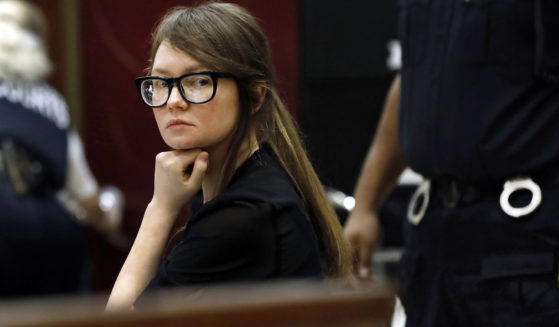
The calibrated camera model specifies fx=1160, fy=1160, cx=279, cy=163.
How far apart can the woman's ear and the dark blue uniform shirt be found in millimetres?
552

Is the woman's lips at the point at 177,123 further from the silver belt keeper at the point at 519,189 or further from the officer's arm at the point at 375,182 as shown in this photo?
the officer's arm at the point at 375,182

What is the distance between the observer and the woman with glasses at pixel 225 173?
1780mm

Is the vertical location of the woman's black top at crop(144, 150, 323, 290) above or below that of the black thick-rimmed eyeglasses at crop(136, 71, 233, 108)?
below

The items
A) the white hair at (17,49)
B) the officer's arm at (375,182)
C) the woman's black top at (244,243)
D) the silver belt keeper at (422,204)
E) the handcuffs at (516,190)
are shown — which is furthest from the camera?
the white hair at (17,49)

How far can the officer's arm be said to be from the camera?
2.81 metres

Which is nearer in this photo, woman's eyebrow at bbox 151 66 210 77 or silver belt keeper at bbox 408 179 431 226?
woman's eyebrow at bbox 151 66 210 77

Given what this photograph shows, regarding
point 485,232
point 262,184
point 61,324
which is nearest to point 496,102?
point 485,232

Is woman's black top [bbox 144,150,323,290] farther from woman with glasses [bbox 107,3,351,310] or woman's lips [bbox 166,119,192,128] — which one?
woman's lips [bbox 166,119,192,128]

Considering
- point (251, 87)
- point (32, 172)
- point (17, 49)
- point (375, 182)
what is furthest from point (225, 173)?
point (17, 49)

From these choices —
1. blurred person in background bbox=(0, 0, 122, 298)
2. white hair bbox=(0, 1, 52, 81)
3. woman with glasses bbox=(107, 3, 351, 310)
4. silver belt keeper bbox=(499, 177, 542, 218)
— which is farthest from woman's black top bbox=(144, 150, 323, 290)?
white hair bbox=(0, 1, 52, 81)

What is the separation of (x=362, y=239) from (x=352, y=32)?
4.75 feet

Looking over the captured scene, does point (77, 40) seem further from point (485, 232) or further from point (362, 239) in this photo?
point (485, 232)

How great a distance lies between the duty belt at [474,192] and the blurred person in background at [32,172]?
7.06ft

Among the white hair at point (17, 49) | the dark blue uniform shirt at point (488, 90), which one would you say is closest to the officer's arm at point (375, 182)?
the dark blue uniform shirt at point (488, 90)
